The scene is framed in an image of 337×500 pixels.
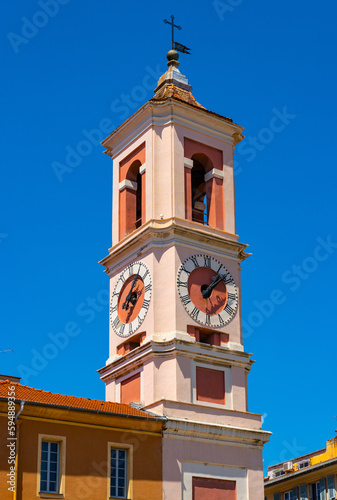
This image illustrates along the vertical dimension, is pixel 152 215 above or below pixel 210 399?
above

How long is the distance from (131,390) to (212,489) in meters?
5.21

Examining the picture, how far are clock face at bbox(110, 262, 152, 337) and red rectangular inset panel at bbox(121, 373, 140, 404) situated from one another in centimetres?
184

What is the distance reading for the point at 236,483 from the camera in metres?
34.5

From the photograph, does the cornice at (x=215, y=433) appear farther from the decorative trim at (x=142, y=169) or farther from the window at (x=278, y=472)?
the window at (x=278, y=472)

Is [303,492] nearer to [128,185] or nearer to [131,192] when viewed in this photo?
[131,192]

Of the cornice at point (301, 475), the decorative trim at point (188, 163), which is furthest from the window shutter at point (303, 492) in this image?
the decorative trim at point (188, 163)

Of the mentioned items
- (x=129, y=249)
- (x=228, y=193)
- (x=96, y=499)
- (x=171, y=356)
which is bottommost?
(x=96, y=499)

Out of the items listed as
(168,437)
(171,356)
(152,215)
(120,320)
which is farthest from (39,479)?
(152,215)

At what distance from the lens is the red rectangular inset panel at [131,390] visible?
3647 cm

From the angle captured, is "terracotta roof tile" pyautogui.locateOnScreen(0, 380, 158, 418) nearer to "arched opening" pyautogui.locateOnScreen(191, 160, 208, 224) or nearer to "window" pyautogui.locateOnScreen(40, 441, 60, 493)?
"window" pyautogui.locateOnScreen(40, 441, 60, 493)

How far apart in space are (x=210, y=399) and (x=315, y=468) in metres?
23.8

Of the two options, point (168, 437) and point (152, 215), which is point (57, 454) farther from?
point (152, 215)

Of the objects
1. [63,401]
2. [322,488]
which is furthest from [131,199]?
[322,488]

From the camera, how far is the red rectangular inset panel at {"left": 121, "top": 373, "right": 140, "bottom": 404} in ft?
120
